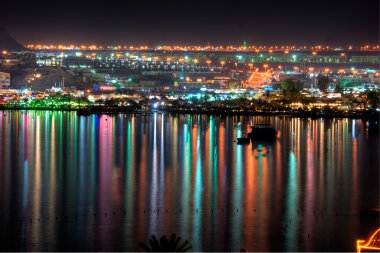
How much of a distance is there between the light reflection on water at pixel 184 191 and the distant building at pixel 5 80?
2642 cm

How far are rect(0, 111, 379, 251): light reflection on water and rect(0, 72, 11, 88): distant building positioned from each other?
2642 centimetres

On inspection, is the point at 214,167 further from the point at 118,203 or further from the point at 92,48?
the point at 92,48

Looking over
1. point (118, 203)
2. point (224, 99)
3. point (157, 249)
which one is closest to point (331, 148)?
point (118, 203)

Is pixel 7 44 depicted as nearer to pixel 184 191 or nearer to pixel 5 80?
pixel 5 80

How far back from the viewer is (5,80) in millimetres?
49688

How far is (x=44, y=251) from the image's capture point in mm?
9383

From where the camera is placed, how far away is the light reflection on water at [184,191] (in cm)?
1011

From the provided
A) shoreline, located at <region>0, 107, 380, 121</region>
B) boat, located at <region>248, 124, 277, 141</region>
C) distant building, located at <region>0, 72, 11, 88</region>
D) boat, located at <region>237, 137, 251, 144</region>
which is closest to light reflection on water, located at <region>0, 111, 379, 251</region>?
boat, located at <region>237, 137, 251, 144</region>

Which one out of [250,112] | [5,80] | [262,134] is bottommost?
[262,134]

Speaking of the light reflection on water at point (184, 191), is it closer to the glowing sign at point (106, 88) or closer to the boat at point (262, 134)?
the boat at point (262, 134)

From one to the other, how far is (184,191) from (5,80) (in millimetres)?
38043

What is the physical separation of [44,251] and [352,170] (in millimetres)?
8299

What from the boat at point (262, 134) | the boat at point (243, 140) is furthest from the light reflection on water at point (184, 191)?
the boat at point (262, 134)

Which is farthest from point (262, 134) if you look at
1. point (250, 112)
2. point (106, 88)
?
point (106, 88)
